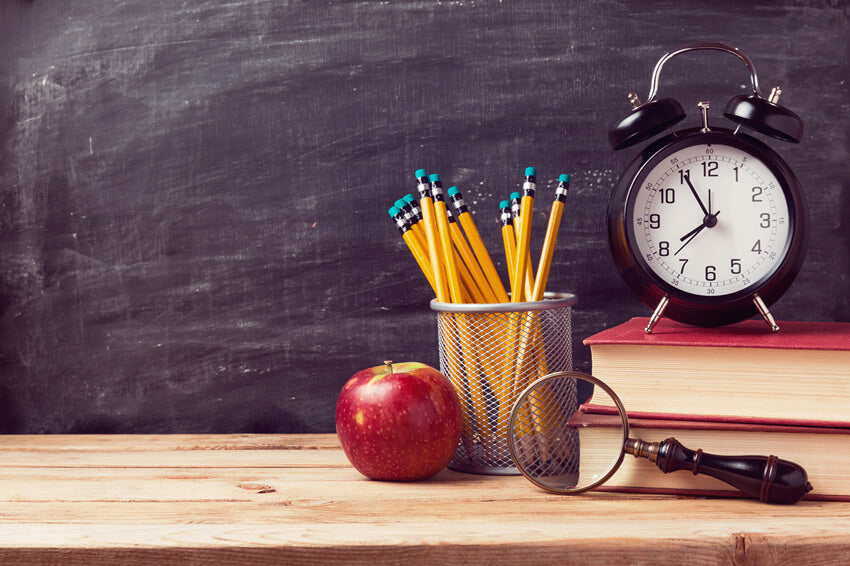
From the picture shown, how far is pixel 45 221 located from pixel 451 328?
71 cm

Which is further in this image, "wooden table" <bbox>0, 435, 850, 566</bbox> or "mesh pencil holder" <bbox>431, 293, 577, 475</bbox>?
"mesh pencil holder" <bbox>431, 293, 577, 475</bbox>

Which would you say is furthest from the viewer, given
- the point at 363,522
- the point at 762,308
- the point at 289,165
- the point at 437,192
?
the point at 289,165

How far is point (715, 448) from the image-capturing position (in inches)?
33.6

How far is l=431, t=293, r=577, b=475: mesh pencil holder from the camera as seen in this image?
99 centimetres

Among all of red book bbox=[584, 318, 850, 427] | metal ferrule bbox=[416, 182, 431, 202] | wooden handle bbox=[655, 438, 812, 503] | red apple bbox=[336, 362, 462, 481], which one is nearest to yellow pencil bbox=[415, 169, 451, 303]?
metal ferrule bbox=[416, 182, 431, 202]

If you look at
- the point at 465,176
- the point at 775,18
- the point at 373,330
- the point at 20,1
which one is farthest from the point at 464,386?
the point at 20,1

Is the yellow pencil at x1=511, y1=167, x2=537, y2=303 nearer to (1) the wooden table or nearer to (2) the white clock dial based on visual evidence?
(2) the white clock dial

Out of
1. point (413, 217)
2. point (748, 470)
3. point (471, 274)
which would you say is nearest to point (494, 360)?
point (471, 274)

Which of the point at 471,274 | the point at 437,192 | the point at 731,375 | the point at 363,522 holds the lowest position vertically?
the point at 363,522

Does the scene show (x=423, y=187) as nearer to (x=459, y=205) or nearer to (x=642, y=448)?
(x=459, y=205)

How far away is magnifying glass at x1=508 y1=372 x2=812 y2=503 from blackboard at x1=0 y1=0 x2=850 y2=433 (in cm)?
25

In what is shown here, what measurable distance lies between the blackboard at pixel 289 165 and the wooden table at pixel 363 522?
254 mm

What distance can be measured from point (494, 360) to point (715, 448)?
28cm

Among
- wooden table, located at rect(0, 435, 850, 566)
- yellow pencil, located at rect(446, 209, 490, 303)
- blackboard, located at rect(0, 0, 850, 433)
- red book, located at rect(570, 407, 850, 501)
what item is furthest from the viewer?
blackboard, located at rect(0, 0, 850, 433)
